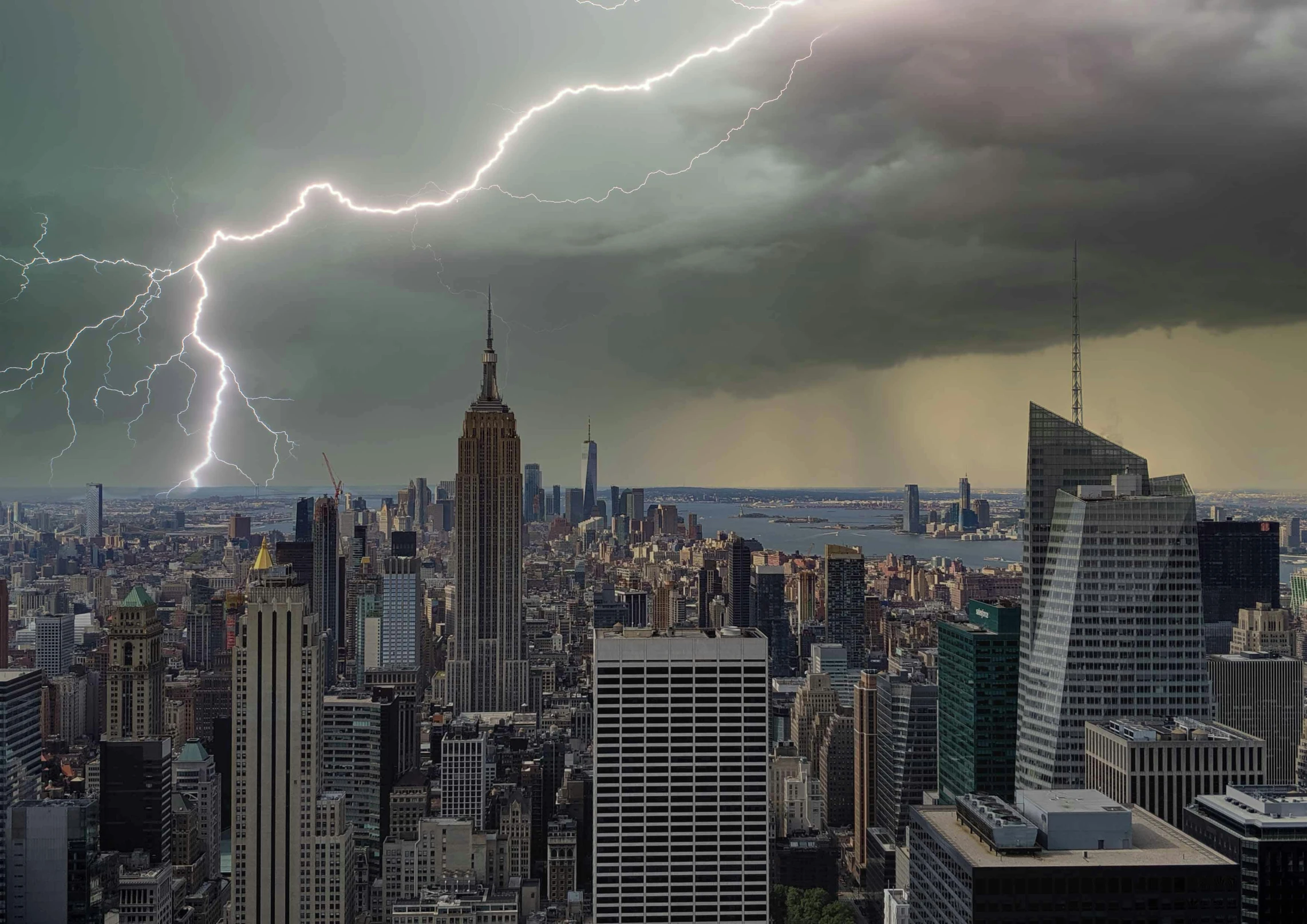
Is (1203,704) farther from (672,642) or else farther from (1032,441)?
(672,642)

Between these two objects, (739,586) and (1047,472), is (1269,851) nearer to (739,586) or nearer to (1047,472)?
(1047,472)

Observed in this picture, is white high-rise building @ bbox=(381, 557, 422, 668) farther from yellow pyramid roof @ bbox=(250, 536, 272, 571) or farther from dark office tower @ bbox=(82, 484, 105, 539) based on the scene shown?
dark office tower @ bbox=(82, 484, 105, 539)

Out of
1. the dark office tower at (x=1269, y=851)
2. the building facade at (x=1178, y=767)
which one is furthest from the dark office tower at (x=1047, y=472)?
the dark office tower at (x=1269, y=851)

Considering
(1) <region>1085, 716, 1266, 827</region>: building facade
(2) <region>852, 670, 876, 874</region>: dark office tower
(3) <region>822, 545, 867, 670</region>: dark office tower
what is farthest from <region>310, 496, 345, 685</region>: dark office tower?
(1) <region>1085, 716, 1266, 827</region>: building facade

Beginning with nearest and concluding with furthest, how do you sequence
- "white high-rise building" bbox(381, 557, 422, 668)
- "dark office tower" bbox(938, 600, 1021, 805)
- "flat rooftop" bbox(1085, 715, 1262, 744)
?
"flat rooftop" bbox(1085, 715, 1262, 744) → "dark office tower" bbox(938, 600, 1021, 805) → "white high-rise building" bbox(381, 557, 422, 668)

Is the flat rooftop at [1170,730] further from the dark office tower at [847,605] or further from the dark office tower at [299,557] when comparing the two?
the dark office tower at [847,605]

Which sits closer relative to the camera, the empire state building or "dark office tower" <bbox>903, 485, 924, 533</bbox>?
"dark office tower" <bbox>903, 485, 924, 533</bbox>
